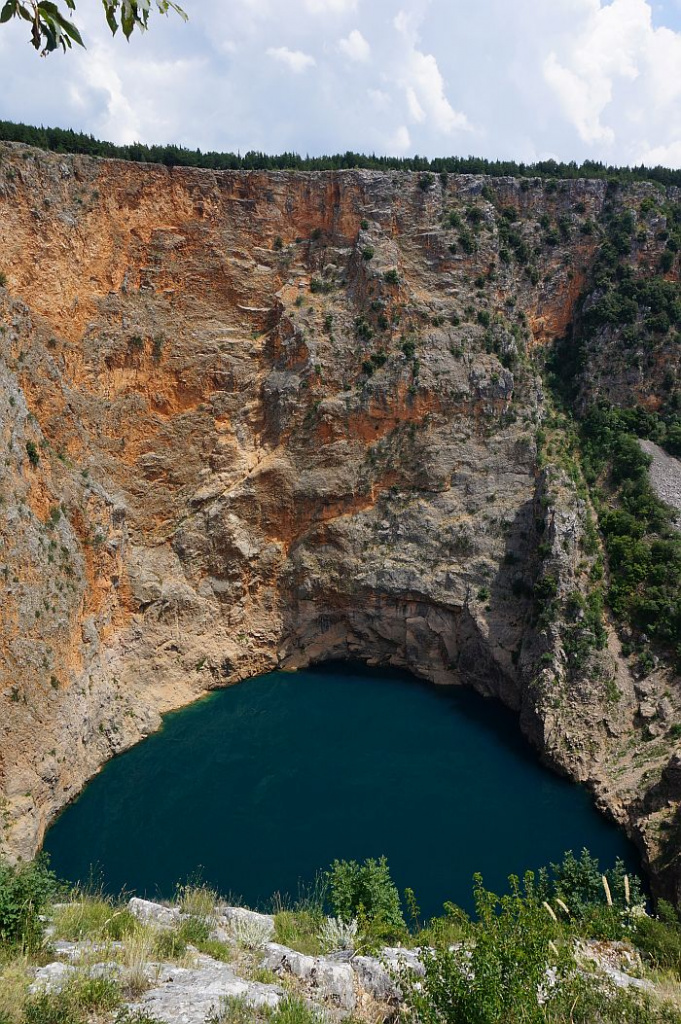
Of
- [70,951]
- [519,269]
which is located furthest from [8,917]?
[519,269]

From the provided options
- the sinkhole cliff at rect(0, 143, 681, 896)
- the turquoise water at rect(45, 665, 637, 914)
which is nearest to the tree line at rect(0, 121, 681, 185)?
the sinkhole cliff at rect(0, 143, 681, 896)

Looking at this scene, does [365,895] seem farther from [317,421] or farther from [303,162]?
[303,162]

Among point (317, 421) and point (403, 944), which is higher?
point (317, 421)

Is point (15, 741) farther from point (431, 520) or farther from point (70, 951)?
point (431, 520)

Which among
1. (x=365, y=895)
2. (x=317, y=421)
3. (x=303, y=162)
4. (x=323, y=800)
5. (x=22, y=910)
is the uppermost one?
(x=303, y=162)

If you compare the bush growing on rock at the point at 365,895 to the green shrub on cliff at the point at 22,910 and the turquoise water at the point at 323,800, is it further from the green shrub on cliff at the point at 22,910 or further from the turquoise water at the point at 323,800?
the green shrub on cliff at the point at 22,910

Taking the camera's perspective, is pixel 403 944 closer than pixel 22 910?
No

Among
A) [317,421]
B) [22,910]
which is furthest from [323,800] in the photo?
[317,421]

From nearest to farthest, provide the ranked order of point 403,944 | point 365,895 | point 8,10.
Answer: point 8,10 → point 403,944 → point 365,895

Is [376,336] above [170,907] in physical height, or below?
above
